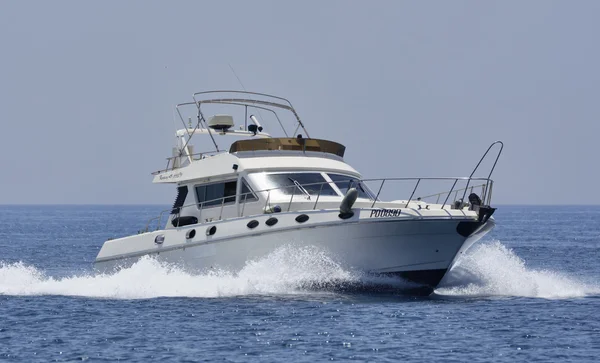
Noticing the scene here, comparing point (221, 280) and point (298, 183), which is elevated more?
point (298, 183)

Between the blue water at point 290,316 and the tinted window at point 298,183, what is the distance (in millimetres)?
2157

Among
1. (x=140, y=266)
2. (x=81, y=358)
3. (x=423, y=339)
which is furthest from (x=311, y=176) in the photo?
(x=81, y=358)

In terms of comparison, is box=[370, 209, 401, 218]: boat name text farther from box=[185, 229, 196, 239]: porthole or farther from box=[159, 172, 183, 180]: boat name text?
box=[159, 172, 183, 180]: boat name text

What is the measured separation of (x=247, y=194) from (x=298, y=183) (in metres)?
1.22

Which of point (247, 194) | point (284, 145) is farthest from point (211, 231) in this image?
point (284, 145)

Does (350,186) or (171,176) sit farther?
(171,176)

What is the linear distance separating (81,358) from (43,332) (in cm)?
284

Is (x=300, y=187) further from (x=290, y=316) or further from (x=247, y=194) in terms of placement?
(x=290, y=316)

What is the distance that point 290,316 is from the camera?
1852cm

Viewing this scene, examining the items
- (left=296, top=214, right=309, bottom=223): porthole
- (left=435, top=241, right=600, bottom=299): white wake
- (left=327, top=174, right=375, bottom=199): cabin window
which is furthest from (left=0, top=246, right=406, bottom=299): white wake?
(left=435, top=241, right=600, bottom=299): white wake

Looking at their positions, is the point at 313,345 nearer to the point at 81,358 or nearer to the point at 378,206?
the point at 81,358

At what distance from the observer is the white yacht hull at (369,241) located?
20062mm

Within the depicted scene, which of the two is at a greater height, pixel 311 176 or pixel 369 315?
pixel 311 176

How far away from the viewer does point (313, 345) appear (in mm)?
16234
